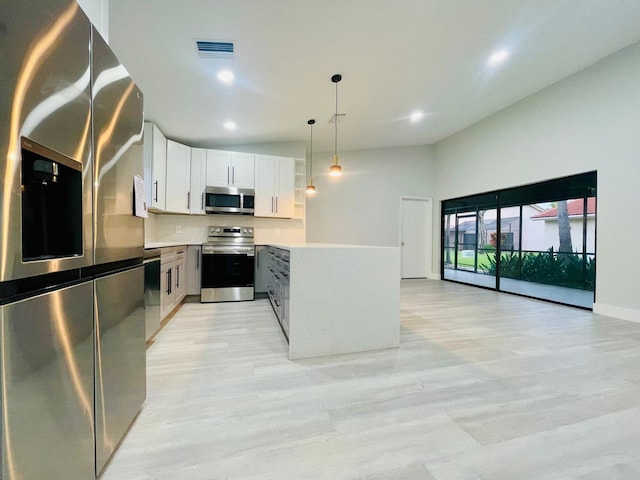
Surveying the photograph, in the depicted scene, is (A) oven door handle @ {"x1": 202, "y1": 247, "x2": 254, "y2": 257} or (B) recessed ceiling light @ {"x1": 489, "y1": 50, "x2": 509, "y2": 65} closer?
(B) recessed ceiling light @ {"x1": 489, "y1": 50, "x2": 509, "y2": 65}

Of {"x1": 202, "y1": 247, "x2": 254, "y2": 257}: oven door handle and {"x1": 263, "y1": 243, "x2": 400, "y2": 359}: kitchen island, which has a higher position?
{"x1": 202, "y1": 247, "x2": 254, "y2": 257}: oven door handle

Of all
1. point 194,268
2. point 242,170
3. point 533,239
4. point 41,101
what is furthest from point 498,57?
point 194,268

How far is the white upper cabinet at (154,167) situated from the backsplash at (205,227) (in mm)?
564

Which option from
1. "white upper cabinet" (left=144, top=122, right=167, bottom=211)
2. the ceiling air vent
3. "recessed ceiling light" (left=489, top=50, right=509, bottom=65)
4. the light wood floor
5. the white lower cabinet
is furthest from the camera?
the white lower cabinet

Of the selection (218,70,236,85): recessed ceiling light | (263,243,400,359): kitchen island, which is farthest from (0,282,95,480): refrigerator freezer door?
(218,70,236,85): recessed ceiling light

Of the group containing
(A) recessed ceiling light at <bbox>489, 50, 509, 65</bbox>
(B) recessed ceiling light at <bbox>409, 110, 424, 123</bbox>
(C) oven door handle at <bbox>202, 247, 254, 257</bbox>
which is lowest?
(C) oven door handle at <bbox>202, 247, 254, 257</bbox>

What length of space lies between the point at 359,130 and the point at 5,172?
515cm

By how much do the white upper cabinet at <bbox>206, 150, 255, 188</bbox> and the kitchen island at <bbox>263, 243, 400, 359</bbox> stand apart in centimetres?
273

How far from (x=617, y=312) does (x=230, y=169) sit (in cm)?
588

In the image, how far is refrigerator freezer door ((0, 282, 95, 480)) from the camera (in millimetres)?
657

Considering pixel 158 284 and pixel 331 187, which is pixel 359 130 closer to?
pixel 331 187

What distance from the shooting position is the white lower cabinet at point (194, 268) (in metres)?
4.20

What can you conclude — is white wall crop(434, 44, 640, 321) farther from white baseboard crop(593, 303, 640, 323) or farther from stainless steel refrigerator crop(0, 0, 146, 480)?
stainless steel refrigerator crop(0, 0, 146, 480)

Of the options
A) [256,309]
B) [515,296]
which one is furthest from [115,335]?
[515,296]
